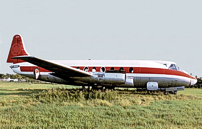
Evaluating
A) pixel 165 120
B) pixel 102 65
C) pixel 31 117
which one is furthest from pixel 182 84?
pixel 31 117

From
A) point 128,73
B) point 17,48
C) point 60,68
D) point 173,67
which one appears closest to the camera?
point 60,68

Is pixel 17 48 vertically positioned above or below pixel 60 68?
above

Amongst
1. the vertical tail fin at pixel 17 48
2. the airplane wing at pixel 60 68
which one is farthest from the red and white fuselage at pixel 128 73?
the vertical tail fin at pixel 17 48

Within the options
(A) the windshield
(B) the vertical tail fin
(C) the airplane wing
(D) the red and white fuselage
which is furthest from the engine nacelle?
(B) the vertical tail fin

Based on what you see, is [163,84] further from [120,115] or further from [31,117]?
[31,117]

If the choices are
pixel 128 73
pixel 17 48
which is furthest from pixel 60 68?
pixel 17 48

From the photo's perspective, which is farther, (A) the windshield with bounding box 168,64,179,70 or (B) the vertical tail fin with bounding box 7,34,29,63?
(B) the vertical tail fin with bounding box 7,34,29,63

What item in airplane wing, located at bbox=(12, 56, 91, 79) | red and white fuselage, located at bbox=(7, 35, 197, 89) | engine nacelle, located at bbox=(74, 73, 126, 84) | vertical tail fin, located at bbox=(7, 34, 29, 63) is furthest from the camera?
vertical tail fin, located at bbox=(7, 34, 29, 63)

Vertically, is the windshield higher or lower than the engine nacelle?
higher

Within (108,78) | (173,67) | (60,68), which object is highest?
(173,67)

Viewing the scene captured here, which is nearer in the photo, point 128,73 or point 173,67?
point 128,73

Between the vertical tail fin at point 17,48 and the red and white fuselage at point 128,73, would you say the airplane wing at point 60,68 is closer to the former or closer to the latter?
the red and white fuselage at point 128,73

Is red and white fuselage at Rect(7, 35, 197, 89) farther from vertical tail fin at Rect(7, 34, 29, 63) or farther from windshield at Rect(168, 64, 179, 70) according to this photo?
vertical tail fin at Rect(7, 34, 29, 63)

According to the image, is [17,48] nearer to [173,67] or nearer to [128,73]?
[128,73]
